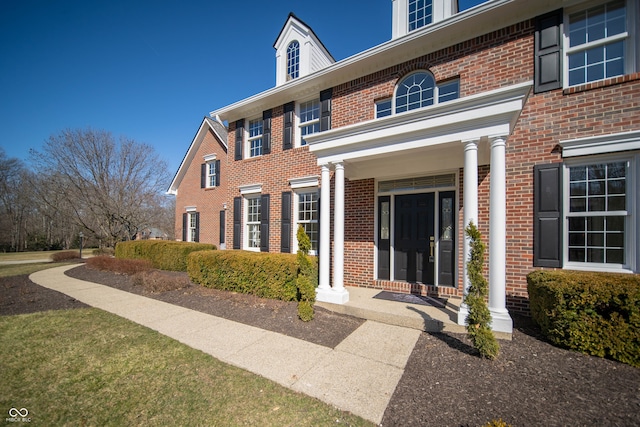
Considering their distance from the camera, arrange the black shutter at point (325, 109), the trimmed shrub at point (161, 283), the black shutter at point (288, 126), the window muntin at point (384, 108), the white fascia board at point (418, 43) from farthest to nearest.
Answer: the black shutter at point (288, 126)
the black shutter at point (325, 109)
the trimmed shrub at point (161, 283)
the window muntin at point (384, 108)
the white fascia board at point (418, 43)

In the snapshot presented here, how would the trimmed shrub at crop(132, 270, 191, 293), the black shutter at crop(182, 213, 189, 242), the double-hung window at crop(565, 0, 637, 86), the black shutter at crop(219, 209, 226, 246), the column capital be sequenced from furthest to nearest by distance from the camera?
the black shutter at crop(182, 213, 189, 242)
the black shutter at crop(219, 209, 226, 246)
the trimmed shrub at crop(132, 270, 191, 293)
the double-hung window at crop(565, 0, 637, 86)
the column capital

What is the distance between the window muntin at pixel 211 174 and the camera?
1396 cm

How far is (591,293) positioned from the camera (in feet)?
11.4

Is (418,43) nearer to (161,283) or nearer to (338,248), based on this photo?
(338,248)

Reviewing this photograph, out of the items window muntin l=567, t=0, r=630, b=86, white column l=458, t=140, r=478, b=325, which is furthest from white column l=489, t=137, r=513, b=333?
window muntin l=567, t=0, r=630, b=86

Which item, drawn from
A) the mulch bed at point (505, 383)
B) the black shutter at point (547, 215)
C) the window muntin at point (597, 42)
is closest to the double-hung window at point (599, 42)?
the window muntin at point (597, 42)

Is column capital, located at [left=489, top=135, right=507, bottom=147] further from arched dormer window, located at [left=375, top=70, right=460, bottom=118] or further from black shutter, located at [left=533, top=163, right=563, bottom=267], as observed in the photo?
arched dormer window, located at [left=375, top=70, right=460, bottom=118]

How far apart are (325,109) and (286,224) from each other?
3709 millimetres

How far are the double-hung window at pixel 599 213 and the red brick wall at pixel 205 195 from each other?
12149 millimetres

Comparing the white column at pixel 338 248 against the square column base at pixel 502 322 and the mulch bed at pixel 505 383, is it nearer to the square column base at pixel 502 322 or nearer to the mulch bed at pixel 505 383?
the mulch bed at pixel 505 383

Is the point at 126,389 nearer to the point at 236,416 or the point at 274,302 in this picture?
the point at 236,416

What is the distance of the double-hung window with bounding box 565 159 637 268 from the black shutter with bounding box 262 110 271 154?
7731mm

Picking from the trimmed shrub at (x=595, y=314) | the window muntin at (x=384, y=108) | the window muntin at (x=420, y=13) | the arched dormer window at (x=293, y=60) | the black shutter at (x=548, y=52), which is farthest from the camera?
the arched dormer window at (x=293, y=60)

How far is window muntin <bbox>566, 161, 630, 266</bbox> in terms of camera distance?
4.32 meters
